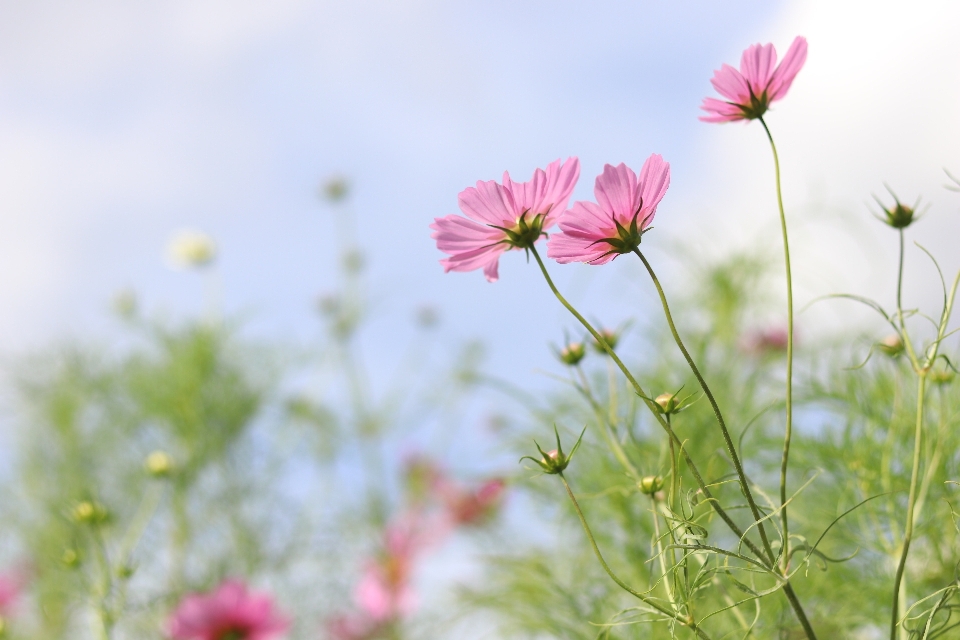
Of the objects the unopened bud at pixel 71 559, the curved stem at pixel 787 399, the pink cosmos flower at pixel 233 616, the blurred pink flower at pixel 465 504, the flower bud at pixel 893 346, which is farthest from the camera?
the blurred pink flower at pixel 465 504

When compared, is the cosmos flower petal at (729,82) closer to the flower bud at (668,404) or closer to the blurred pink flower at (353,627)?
the flower bud at (668,404)

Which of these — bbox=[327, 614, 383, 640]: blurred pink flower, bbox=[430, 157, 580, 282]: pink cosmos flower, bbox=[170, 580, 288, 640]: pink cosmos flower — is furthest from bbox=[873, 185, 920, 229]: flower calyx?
bbox=[327, 614, 383, 640]: blurred pink flower

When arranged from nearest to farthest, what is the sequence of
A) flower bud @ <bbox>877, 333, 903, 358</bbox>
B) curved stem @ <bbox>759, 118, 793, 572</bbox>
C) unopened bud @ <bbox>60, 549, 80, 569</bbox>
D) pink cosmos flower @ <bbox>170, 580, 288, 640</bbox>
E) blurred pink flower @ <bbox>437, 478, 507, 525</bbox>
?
curved stem @ <bbox>759, 118, 793, 572</bbox>, flower bud @ <bbox>877, 333, 903, 358</bbox>, unopened bud @ <bbox>60, 549, 80, 569</bbox>, pink cosmos flower @ <bbox>170, 580, 288, 640</bbox>, blurred pink flower @ <bbox>437, 478, 507, 525</bbox>

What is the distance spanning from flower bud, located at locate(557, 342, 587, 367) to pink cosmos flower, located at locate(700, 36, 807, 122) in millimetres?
141

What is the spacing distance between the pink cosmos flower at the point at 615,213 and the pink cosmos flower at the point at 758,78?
8 centimetres

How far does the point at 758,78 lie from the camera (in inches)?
14.1

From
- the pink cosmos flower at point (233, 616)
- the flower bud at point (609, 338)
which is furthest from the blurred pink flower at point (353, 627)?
the flower bud at point (609, 338)

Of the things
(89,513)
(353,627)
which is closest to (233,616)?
(89,513)

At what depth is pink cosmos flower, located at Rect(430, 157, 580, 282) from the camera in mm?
336

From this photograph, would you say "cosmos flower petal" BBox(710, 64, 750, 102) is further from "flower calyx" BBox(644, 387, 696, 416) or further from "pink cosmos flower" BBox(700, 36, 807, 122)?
"flower calyx" BBox(644, 387, 696, 416)

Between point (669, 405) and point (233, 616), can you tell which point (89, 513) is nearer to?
point (233, 616)

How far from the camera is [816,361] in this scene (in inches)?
32.2

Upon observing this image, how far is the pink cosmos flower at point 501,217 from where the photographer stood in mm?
A: 336

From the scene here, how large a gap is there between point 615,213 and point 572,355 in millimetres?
138
